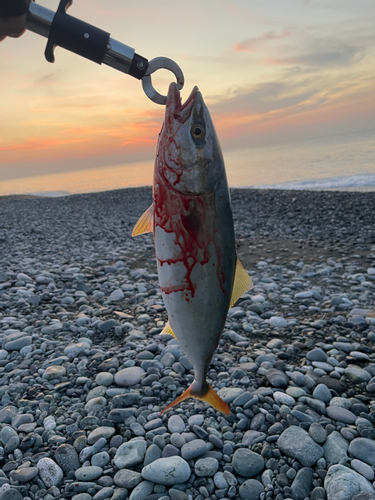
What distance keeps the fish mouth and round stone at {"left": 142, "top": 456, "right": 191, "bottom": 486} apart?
2685 mm

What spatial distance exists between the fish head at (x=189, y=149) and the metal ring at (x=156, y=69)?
6 centimetres

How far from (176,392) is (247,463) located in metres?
1.14

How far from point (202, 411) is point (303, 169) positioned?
40199mm

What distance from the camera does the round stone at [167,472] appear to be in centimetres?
293

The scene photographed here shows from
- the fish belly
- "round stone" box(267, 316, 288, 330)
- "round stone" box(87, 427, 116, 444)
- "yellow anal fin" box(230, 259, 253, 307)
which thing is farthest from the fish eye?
"round stone" box(267, 316, 288, 330)

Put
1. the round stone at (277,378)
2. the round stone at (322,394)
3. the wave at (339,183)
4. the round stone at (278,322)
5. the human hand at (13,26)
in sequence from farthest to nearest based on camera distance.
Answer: the wave at (339,183)
the round stone at (278,322)
the round stone at (277,378)
the round stone at (322,394)
the human hand at (13,26)

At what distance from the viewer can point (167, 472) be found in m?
2.96

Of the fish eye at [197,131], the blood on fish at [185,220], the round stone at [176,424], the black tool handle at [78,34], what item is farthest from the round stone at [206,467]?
the black tool handle at [78,34]

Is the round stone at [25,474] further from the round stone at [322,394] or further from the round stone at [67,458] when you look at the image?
the round stone at [322,394]

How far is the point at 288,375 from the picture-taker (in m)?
4.31

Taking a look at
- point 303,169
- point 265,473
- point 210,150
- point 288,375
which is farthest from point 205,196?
point 303,169

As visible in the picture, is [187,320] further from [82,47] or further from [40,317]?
[40,317]

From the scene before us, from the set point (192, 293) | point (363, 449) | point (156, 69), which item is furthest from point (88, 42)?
point (363, 449)

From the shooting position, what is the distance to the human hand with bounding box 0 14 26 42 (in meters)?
A: 1.98
